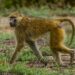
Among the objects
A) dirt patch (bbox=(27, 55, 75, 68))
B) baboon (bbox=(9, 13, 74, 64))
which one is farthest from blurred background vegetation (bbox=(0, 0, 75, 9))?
dirt patch (bbox=(27, 55, 75, 68))

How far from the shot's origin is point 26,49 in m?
13.0

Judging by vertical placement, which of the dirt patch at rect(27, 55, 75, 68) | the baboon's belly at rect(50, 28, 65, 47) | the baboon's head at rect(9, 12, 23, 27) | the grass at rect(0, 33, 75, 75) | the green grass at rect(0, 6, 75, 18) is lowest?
the green grass at rect(0, 6, 75, 18)

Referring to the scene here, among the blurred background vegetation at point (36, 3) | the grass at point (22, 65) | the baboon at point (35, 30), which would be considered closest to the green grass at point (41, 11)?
the blurred background vegetation at point (36, 3)

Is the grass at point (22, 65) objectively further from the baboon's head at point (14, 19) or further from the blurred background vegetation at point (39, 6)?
the blurred background vegetation at point (39, 6)

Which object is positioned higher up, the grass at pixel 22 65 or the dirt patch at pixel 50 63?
the grass at pixel 22 65

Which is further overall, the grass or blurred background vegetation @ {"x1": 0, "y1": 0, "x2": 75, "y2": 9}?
blurred background vegetation @ {"x1": 0, "y1": 0, "x2": 75, "y2": 9}

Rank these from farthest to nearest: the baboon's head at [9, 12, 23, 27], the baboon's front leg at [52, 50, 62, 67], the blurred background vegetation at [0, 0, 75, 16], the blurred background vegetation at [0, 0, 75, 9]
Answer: the blurred background vegetation at [0, 0, 75, 9] → the blurred background vegetation at [0, 0, 75, 16] → the baboon's head at [9, 12, 23, 27] → the baboon's front leg at [52, 50, 62, 67]

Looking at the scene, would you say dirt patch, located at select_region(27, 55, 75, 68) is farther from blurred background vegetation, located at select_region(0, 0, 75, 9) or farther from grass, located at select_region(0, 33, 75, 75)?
blurred background vegetation, located at select_region(0, 0, 75, 9)

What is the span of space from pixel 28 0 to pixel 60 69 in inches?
514

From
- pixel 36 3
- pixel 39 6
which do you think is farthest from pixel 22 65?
pixel 36 3

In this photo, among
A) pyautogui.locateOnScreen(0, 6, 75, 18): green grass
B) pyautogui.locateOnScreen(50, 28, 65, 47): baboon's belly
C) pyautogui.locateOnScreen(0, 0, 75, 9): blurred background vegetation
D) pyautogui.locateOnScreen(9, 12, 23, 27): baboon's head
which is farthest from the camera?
pyautogui.locateOnScreen(0, 0, 75, 9): blurred background vegetation

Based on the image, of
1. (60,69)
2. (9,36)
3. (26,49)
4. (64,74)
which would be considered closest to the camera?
(64,74)

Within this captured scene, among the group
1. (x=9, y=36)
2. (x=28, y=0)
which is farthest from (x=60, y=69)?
(x=28, y=0)

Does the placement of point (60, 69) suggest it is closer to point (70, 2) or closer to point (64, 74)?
point (64, 74)
